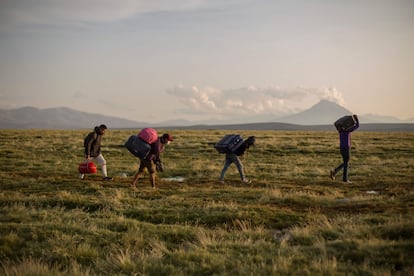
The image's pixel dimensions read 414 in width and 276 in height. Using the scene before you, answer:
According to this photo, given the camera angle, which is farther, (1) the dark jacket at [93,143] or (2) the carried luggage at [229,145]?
(1) the dark jacket at [93,143]

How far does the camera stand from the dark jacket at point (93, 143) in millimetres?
15711

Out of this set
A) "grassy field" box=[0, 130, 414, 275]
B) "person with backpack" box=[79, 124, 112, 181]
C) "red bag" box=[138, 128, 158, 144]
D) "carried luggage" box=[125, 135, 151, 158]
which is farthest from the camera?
"person with backpack" box=[79, 124, 112, 181]

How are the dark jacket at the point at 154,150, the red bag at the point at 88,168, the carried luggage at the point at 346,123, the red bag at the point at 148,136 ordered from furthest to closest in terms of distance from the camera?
the carried luggage at the point at 346,123 → the red bag at the point at 88,168 → the dark jacket at the point at 154,150 → the red bag at the point at 148,136

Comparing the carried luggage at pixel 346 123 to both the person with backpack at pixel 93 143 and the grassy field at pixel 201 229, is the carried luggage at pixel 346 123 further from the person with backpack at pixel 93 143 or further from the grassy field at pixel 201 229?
the person with backpack at pixel 93 143

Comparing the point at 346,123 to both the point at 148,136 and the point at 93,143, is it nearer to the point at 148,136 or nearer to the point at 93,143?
the point at 148,136

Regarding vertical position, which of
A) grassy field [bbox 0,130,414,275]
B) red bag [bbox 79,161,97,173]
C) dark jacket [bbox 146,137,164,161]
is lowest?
grassy field [bbox 0,130,414,275]

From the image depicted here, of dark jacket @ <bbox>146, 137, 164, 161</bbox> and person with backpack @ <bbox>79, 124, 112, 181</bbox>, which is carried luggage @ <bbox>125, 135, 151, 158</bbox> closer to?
dark jacket @ <bbox>146, 137, 164, 161</bbox>

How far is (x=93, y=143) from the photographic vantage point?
52.1 ft

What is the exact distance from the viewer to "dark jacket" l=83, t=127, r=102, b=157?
51.5 feet

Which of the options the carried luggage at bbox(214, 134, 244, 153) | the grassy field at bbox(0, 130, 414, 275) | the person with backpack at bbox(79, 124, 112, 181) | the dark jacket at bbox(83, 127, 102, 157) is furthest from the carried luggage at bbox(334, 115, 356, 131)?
the dark jacket at bbox(83, 127, 102, 157)

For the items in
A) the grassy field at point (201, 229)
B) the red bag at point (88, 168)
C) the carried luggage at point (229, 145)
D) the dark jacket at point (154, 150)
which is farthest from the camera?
the red bag at point (88, 168)

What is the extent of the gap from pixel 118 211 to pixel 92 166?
5832 millimetres

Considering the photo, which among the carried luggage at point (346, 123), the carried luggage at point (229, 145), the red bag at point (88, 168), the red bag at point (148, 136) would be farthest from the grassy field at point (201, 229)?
the carried luggage at point (346, 123)

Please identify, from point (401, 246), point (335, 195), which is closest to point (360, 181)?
point (335, 195)
